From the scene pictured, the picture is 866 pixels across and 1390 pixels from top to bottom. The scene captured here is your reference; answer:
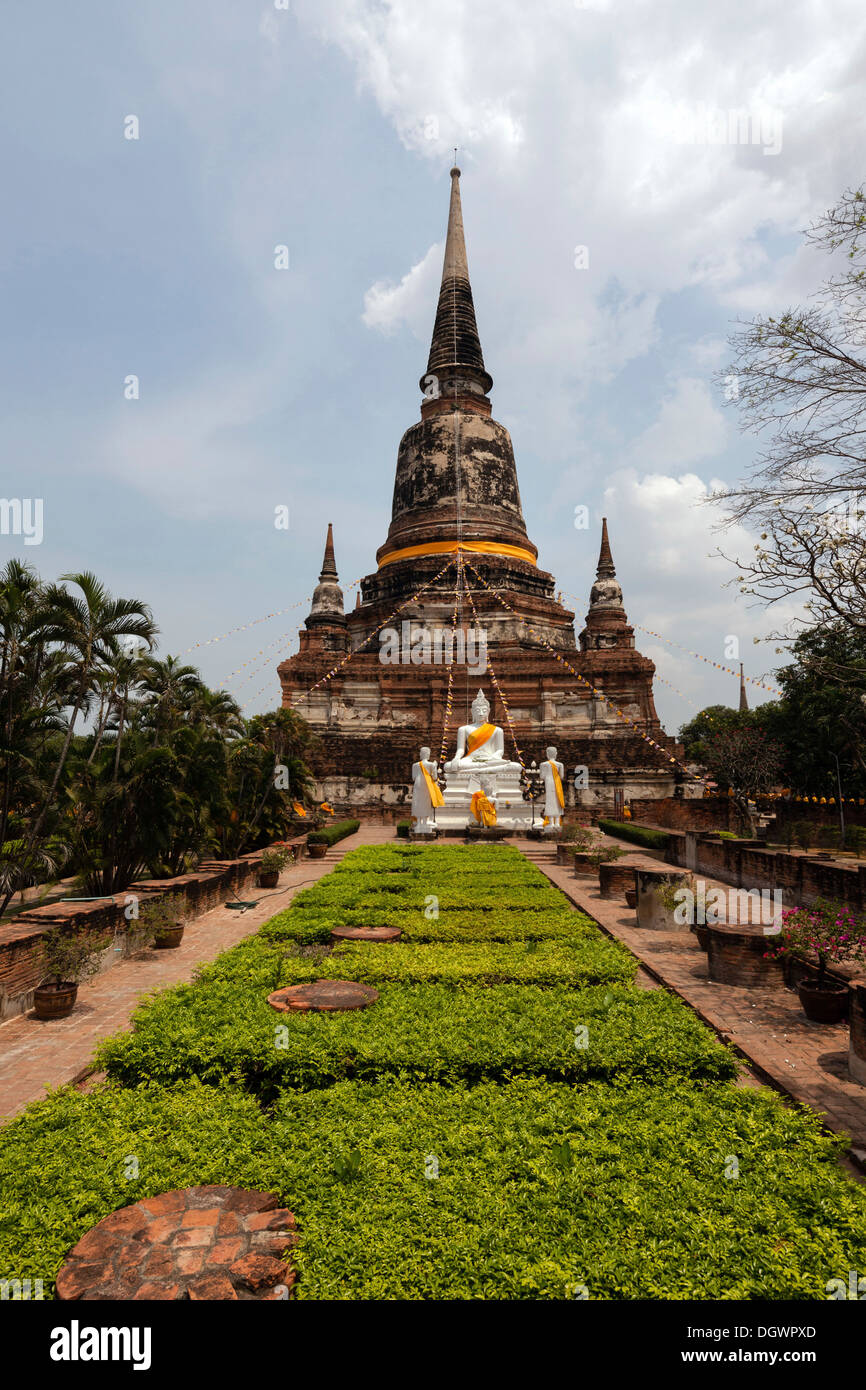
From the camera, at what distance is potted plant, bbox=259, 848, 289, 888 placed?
16.7 meters

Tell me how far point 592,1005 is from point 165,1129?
4062mm

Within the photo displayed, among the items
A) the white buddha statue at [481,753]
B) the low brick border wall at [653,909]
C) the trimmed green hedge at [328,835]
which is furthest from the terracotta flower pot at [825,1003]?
the white buddha statue at [481,753]

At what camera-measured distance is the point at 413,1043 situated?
6234 mm

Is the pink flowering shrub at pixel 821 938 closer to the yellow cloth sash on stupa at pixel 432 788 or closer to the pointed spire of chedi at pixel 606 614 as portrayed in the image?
the yellow cloth sash on stupa at pixel 432 788

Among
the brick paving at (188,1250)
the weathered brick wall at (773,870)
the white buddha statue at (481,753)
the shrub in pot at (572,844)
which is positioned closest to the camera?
the brick paving at (188,1250)

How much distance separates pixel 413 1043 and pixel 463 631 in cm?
3278

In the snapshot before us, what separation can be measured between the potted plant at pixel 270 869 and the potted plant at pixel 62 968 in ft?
24.3

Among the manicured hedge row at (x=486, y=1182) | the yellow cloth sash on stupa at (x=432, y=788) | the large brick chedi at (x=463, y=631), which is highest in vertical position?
the large brick chedi at (x=463, y=631)

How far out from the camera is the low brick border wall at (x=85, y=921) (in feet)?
26.6

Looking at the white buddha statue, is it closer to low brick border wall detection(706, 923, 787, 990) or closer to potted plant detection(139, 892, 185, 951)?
potted plant detection(139, 892, 185, 951)

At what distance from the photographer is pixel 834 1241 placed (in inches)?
150

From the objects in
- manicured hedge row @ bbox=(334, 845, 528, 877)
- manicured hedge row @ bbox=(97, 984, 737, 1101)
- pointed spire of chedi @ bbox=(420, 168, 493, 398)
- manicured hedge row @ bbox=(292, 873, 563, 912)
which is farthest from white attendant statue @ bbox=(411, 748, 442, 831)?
pointed spire of chedi @ bbox=(420, 168, 493, 398)
